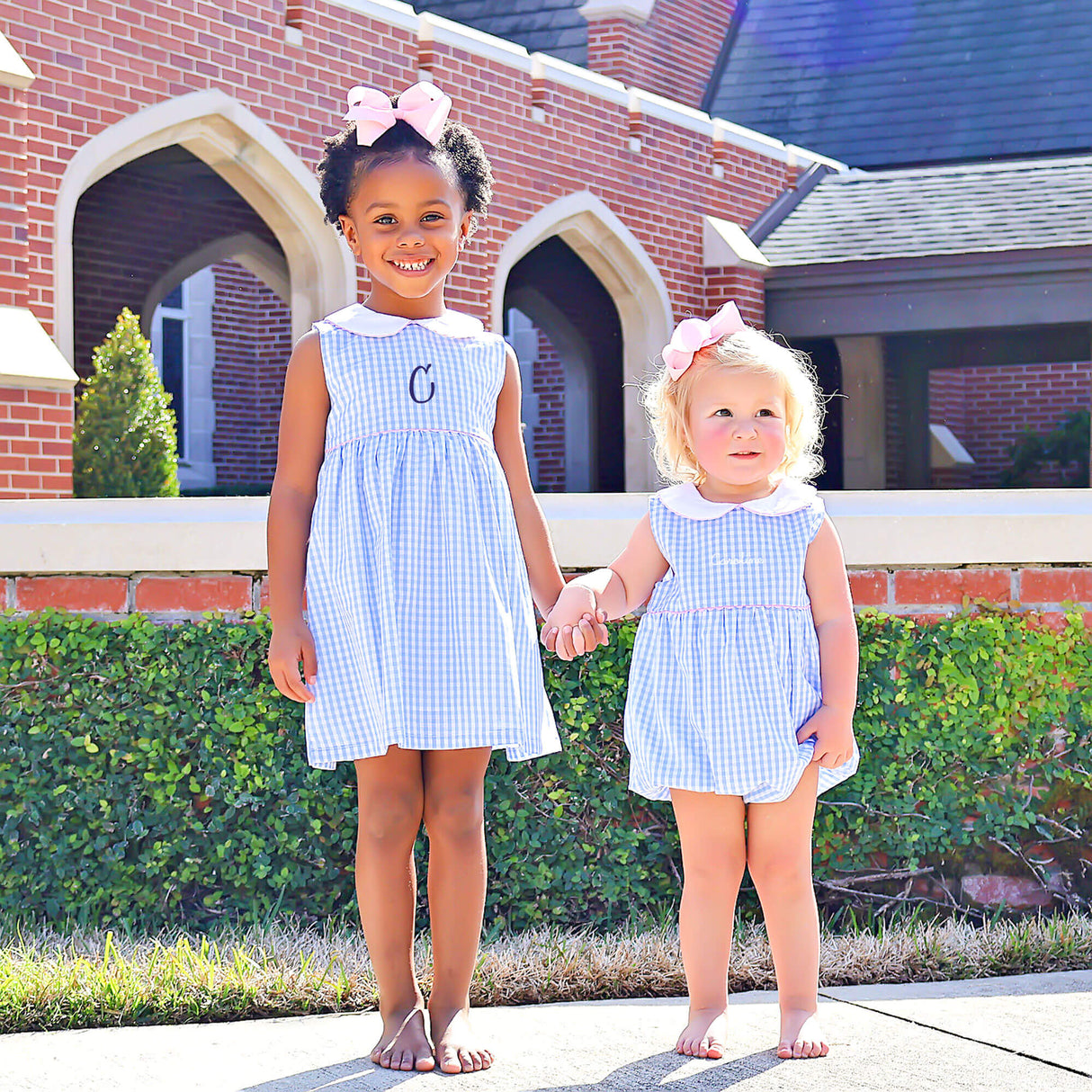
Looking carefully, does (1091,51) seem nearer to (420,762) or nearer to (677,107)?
(677,107)

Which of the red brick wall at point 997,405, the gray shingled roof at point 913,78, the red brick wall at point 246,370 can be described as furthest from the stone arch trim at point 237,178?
the red brick wall at point 997,405

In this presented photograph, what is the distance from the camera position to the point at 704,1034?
2.80 m

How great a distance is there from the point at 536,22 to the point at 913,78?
400 centimetres

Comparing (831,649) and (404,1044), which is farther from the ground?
(831,649)

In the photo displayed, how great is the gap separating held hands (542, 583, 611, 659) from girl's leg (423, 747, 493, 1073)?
251 mm

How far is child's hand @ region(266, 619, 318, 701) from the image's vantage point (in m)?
2.73

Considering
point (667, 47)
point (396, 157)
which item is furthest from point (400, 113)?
point (667, 47)

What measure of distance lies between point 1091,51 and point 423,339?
14.5 m

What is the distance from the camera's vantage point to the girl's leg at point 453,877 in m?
2.78

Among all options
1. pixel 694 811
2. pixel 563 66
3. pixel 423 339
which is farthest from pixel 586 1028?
pixel 563 66

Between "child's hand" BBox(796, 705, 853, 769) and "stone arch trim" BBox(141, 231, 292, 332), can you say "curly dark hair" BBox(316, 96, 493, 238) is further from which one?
"stone arch trim" BBox(141, 231, 292, 332)

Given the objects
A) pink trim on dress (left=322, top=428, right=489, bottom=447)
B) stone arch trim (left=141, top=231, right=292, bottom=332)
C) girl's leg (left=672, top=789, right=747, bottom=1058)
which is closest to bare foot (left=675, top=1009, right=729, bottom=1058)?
girl's leg (left=672, top=789, right=747, bottom=1058)

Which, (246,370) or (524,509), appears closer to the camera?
(524,509)

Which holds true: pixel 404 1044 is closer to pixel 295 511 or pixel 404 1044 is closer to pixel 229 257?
pixel 295 511
